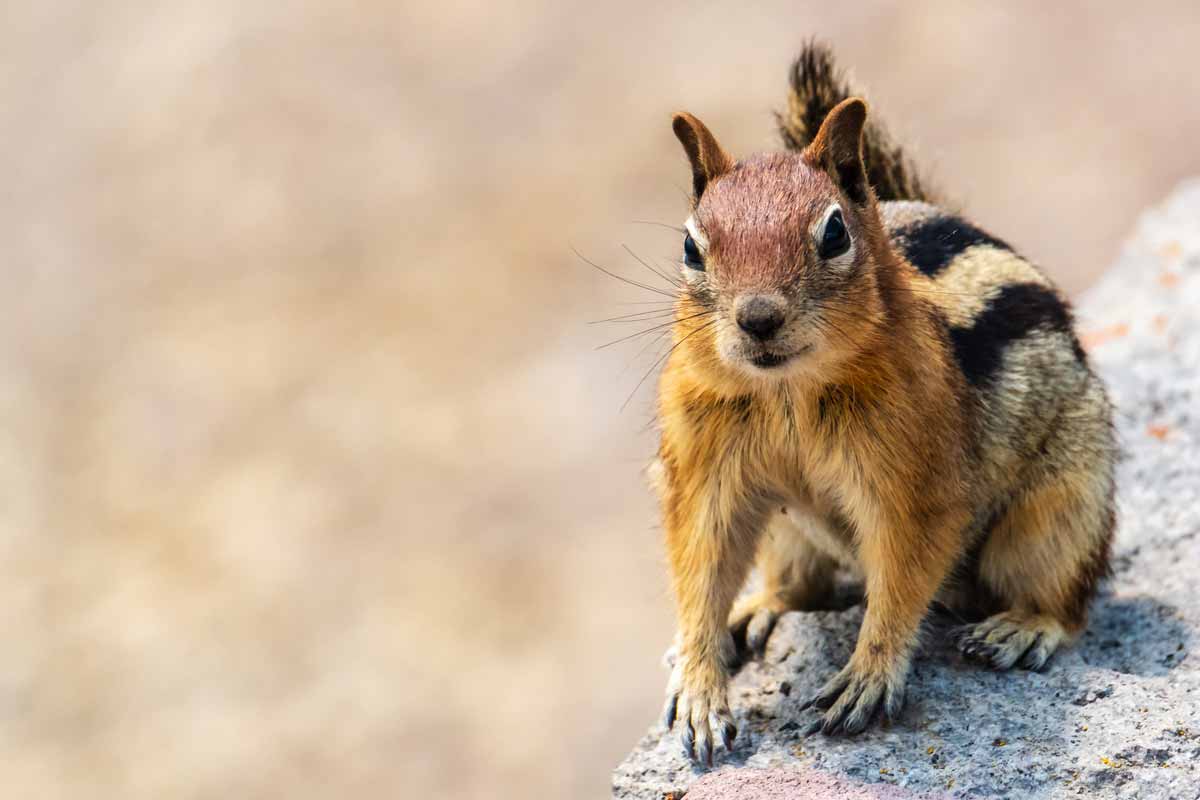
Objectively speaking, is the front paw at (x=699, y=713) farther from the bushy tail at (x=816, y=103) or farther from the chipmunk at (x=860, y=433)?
the bushy tail at (x=816, y=103)

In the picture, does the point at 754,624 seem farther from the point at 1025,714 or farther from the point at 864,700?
the point at 1025,714

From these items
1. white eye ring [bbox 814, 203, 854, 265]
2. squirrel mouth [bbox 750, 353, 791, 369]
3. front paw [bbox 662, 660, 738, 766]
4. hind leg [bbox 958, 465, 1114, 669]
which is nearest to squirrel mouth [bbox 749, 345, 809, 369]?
squirrel mouth [bbox 750, 353, 791, 369]

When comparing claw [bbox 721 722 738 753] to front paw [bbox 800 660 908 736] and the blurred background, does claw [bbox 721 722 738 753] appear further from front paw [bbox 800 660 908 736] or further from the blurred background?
the blurred background

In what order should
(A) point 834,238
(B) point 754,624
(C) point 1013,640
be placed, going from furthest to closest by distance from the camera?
(B) point 754,624
(C) point 1013,640
(A) point 834,238

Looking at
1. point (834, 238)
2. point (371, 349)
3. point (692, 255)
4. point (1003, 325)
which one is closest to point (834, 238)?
point (834, 238)

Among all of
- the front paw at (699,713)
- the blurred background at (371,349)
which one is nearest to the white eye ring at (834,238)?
the front paw at (699,713)

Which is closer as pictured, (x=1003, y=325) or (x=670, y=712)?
(x=670, y=712)
